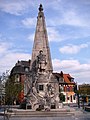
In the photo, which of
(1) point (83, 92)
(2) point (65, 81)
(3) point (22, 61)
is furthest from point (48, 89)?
→ (2) point (65, 81)

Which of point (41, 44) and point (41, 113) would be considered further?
point (41, 44)

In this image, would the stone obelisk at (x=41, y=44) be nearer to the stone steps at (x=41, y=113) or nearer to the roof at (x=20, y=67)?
the stone steps at (x=41, y=113)

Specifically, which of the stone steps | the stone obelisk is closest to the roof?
the stone obelisk

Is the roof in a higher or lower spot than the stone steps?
higher

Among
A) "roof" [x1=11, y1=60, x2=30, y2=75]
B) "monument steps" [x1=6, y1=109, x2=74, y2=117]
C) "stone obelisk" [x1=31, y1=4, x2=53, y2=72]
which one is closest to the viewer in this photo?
"monument steps" [x1=6, y1=109, x2=74, y2=117]

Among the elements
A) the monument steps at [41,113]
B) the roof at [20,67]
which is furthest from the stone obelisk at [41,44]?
the roof at [20,67]

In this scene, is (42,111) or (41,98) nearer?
(42,111)

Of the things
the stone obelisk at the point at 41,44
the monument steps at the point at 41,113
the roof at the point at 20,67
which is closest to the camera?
the monument steps at the point at 41,113

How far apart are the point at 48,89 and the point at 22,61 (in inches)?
1709

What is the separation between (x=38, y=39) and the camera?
41.5 m

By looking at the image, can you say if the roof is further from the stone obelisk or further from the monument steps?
the monument steps

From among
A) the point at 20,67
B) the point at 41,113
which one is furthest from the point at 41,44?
the point at 20,67

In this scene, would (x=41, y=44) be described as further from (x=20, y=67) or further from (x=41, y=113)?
(x=20, y=67)

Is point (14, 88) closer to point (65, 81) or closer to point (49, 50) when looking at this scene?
→ point (49, 50)
